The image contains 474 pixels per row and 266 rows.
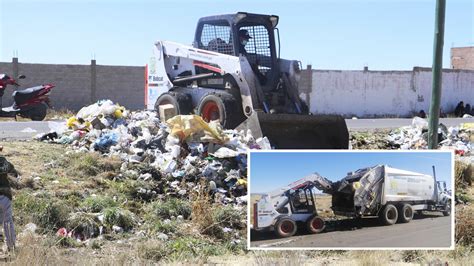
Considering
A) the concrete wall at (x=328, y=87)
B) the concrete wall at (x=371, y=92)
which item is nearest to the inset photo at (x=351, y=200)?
the concrete wall at (x=328, y=87)

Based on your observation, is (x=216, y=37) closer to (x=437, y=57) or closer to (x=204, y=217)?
(x=204, y=217)

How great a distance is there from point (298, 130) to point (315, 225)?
8.91 meters

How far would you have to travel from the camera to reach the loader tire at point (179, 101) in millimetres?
15383

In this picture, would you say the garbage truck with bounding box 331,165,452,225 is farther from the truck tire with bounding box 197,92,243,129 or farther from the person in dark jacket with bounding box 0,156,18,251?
the truck tire with bounding box 197,92,243,129

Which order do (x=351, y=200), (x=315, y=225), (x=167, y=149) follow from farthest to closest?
(x=167, y=149)
(x=351, y=200)
(x=315, y=225)

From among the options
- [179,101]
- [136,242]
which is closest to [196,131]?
[179,101]

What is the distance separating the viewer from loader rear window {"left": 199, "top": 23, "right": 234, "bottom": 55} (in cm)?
1540

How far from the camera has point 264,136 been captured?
13.3 m

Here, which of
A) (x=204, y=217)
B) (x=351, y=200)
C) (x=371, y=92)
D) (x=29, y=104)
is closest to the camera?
(x=351, y=200)

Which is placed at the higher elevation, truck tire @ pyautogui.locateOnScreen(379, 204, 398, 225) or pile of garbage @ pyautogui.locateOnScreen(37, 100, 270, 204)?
truck tire @ pyautogui.locateOnScreen(379, 204, 398, 225)

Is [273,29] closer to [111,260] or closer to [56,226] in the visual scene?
[56,226]

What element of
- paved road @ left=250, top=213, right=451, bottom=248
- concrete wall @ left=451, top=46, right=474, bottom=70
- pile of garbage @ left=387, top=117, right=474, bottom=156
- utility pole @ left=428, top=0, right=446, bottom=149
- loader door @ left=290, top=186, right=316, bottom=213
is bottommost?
pile of garbage @ left=387, top=117, right=474, bottom=156

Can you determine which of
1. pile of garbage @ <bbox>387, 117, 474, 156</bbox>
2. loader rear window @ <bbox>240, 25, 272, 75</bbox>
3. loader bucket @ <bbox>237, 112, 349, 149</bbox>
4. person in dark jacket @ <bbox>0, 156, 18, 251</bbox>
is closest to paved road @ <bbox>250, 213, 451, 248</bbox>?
person in dark jacket @ <bbox>0, 156, 18, 251</bbox>

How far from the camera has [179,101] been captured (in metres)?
15.4
